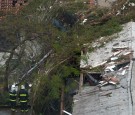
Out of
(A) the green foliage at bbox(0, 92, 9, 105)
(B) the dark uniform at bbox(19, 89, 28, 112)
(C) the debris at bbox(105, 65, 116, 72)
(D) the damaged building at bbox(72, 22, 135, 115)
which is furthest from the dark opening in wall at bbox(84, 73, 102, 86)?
(A) the green foliage at bbox(0, 92, 9, 105)

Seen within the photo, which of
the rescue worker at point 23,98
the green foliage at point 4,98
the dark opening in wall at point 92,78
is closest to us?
the dark opening in wall at point 92,78

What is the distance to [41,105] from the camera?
33.1 feet

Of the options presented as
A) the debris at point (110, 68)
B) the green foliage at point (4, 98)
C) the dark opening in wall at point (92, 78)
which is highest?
the debris at point (110, 68)

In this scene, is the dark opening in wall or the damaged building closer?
the damaged building

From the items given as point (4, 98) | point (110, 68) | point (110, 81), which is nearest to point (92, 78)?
point (110, 68)

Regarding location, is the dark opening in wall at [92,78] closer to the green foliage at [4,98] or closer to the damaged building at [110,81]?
the damaged building at [110,81]

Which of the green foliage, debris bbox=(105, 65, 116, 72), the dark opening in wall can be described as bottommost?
the green foliage

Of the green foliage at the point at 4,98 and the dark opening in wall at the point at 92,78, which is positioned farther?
the green foliage at the point at 4,98

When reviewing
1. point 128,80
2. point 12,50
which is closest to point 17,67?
point 12,50

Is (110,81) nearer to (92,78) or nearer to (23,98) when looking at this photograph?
(92,78)

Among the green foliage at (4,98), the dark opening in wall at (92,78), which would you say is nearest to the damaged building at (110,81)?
the dark opening in wall at (92,78)

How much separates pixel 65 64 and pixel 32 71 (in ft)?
3.46

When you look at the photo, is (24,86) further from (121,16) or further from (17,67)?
(121,16)

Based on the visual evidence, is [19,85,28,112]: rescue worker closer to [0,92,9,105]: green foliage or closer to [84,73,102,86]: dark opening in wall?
[0,92,9,105]: green foliage
